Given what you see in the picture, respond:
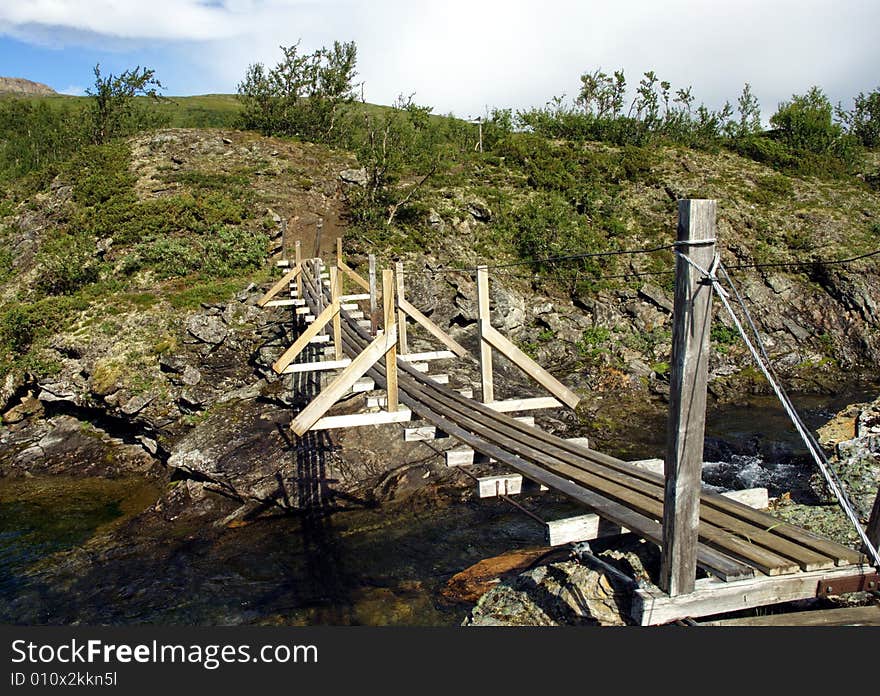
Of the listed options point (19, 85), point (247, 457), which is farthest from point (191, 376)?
point (19, 85)

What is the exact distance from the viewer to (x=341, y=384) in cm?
868

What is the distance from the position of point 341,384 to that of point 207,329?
11348 millimetres

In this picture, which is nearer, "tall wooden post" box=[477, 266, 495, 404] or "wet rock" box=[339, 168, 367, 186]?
"tall wooden post" box=[477, 266, 495, 404]

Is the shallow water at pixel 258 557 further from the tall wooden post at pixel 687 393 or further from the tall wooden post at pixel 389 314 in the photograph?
the tall wooden post at pixel 687 393

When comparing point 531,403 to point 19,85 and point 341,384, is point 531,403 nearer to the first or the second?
point 341,384

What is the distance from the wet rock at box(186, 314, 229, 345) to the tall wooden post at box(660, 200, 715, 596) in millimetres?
16039

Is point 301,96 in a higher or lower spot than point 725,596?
higher

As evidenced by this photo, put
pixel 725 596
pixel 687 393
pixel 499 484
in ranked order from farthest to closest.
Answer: pixel 499 484 < pixel 725 596 < pixel 687 393

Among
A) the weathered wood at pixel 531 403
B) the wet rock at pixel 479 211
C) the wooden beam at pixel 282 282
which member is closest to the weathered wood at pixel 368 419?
the weathered wood at pixel 531 403

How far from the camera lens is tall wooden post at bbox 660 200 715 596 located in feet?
14.4

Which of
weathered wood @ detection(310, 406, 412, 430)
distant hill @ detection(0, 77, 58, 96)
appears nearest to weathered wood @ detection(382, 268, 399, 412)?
weathered wood @ detection(310, 406, 412, 430)

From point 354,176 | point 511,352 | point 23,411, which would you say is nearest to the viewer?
point 511,352

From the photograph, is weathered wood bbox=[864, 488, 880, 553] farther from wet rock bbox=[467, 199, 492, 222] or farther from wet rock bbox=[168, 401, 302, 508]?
wet rock bbox=[467, 199, 492, 222]

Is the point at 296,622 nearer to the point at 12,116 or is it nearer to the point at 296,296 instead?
the point at 296,296
